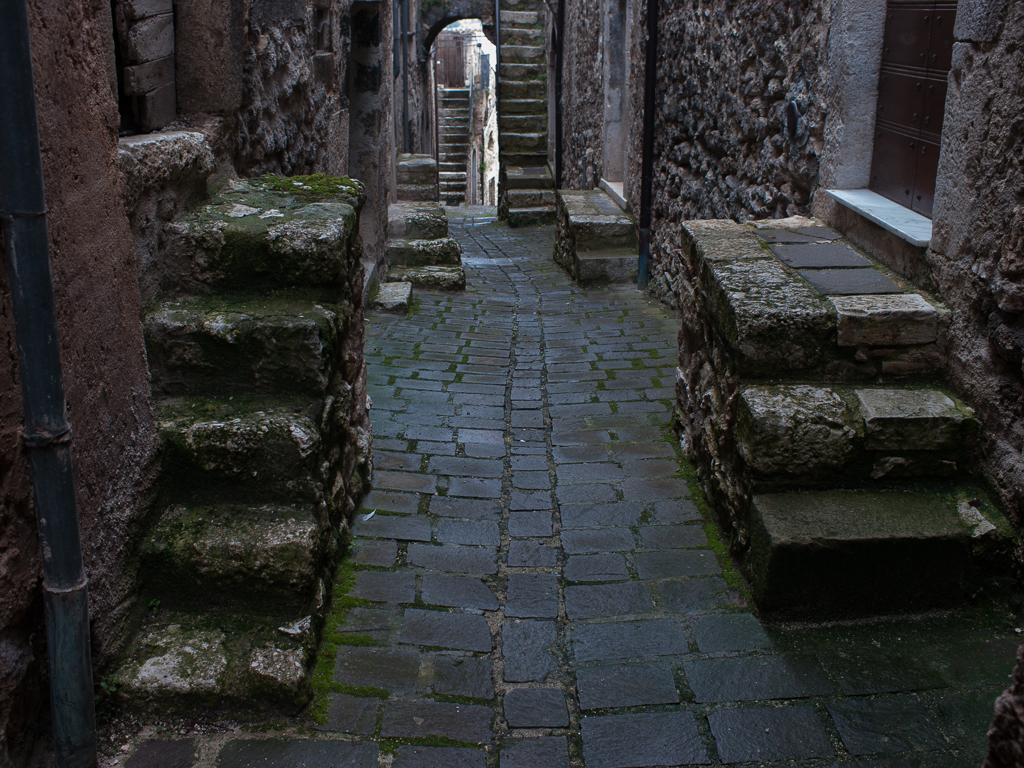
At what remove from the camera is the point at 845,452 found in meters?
2.54

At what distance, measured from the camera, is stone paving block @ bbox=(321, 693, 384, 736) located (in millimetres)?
2107

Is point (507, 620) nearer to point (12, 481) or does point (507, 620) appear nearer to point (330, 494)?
point (330, 494)

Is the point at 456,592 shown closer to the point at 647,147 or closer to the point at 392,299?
the point at 392,299

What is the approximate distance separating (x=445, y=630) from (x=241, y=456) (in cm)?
80

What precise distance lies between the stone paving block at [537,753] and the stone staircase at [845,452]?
0.79 meters

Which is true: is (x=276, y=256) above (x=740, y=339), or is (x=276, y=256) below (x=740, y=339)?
above

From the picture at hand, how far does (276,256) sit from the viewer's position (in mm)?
2752

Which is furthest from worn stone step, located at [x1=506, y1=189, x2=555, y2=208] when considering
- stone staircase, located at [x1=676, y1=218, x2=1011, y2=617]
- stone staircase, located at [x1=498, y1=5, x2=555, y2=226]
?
stone staircase, located at [x1=676, y1=218, x2=1011, y2=617]

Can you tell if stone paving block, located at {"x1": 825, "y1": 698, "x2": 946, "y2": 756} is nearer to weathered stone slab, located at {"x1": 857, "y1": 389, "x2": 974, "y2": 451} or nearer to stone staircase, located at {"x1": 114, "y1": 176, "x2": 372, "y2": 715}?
weathered stone slab, located at {"x1": 857, "y1": 389, "x2": 974, "y2": 451}

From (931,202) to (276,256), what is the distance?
244cm

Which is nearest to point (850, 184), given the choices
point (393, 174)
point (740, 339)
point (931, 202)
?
point (931, 202)

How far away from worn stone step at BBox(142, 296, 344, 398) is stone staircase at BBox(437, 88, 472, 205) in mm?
23769

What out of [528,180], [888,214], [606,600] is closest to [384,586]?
[606,600]

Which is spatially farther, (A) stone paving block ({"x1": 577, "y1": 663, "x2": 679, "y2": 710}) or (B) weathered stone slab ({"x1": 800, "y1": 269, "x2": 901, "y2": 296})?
(B) weathered stone slab ({"x1": 800, "y1": 269, "x2": 901, "y2": 296})
